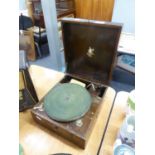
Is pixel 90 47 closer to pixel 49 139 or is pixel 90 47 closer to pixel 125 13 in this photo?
pixel 49 139

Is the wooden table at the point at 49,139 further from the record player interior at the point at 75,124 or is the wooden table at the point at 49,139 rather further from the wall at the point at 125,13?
the wall at the point at 125,13

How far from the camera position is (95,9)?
2318mm

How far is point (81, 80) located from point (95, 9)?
1.75m

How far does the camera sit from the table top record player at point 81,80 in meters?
0.65

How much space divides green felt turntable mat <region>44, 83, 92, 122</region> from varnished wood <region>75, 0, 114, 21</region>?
1774mm

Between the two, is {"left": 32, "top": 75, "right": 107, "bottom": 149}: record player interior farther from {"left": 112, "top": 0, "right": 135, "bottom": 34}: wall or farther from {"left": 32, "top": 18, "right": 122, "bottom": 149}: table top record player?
{"left": 112, "top": 0, "right": 135, "bottom": 34}: wall

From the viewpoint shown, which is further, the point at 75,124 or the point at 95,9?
the point at 95,9

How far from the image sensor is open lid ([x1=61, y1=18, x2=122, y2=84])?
0.75 metres

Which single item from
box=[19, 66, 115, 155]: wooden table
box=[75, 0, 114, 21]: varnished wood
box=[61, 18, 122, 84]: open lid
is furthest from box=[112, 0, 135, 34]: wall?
box=[19, 66, 115, 155]: wooden table

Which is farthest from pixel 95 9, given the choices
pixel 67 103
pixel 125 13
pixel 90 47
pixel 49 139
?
pixel 49 139

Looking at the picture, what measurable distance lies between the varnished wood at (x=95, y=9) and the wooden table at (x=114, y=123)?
1689mm
